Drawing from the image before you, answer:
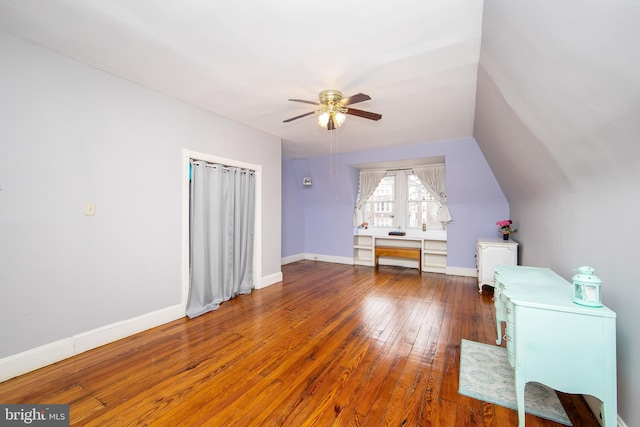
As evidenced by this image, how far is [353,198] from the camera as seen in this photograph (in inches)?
240

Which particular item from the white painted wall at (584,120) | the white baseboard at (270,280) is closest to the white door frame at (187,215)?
the white baseboard at (270,280)

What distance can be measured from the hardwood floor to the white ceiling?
260 cm

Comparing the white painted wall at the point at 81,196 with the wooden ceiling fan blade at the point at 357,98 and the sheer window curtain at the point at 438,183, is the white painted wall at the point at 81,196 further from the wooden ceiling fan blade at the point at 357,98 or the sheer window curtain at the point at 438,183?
the sheer window curtain at the point at 438,183

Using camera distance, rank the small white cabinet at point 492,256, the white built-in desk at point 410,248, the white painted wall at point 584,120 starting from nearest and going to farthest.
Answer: the white painted wall at point 584,120 → the small white cabinet at point 492,256 → the white built-in desk at point 410,248

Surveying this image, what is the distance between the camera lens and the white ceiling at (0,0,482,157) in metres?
1.72

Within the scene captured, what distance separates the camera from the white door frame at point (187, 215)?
10.4 ft

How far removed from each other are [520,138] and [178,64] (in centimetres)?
326

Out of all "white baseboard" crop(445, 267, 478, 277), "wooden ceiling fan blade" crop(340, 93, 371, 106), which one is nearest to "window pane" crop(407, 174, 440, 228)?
"white baseboard" crop(445, 267, 478, 277)

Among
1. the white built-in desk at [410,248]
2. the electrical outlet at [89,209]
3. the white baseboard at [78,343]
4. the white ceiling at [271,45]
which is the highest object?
the white ceiling at [271,45]

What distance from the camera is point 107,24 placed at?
188 cm

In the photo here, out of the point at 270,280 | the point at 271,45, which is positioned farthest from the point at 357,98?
the point at 270,280

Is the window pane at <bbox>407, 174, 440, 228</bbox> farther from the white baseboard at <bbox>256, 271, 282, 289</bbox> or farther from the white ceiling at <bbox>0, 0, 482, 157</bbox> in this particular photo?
the white baseboard at <bbox>256, 271, 282, 289</bbox>

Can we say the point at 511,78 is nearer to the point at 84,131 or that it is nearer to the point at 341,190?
the point at 84,131

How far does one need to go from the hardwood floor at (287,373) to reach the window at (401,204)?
99.5 inches
